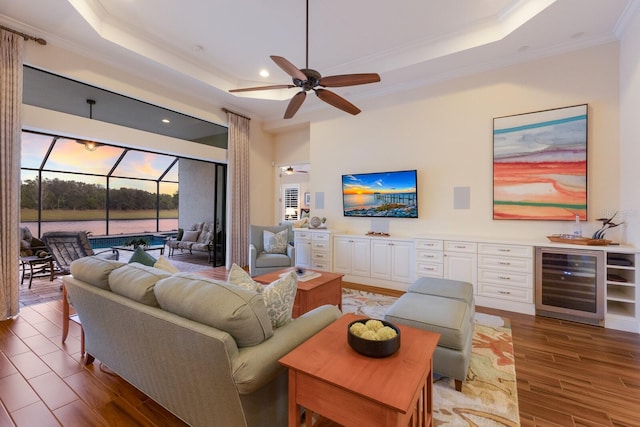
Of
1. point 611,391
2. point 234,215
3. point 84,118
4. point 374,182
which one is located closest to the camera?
point 611,391

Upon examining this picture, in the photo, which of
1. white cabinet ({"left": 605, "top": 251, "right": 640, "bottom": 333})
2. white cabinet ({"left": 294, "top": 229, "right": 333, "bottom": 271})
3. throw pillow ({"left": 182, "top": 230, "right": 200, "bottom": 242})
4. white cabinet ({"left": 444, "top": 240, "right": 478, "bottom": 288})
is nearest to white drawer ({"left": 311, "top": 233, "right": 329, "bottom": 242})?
white cabinet ({"left": 294, "top": 229, "right": 333, "bottom": 271})

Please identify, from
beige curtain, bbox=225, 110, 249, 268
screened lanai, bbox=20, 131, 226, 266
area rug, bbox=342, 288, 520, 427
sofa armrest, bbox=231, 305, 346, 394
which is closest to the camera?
sofa armrest, bbox=231, 305, 346, 394

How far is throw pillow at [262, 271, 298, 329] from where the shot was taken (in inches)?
62.6

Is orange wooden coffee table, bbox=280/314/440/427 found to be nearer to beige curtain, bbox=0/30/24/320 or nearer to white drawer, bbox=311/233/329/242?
white drawer, bbox=311/233/329/242

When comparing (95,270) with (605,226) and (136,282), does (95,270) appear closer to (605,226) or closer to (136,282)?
(136,282)

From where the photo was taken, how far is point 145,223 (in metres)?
9.01

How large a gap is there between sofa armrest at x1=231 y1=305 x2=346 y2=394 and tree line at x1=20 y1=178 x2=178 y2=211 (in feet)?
24.0

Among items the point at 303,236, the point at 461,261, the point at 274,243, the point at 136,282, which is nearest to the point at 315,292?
the point at 136,282

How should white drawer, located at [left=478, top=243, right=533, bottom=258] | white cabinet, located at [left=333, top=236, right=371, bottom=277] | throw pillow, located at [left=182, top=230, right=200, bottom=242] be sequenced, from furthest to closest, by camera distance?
throw pillow, located at [left=182, top=230, right=200, bottom=242]
white cabinet, located at [left=333, top=236, right=371, bottom=277]
white drawer, located at [left=478, top=243, right=533, bottom=258]

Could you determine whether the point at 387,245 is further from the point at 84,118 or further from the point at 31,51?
the point at 31,51

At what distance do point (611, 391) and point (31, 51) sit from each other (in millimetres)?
6868

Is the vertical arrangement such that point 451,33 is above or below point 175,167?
above

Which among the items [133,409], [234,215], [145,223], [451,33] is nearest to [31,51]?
[234,215]

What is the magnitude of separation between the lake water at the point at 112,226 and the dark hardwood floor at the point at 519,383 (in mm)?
5174
